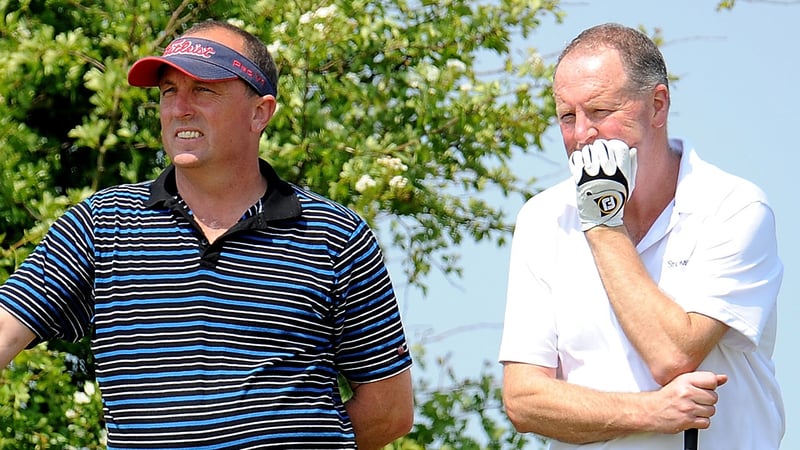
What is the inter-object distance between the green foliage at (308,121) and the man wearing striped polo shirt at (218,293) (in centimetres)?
132

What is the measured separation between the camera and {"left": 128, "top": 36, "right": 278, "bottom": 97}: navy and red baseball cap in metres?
3.34

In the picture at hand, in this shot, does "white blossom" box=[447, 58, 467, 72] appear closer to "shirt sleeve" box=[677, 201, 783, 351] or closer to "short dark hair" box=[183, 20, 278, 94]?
"short dark hair" box=[183, 20, 278, 94]

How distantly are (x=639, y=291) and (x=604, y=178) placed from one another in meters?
0.25

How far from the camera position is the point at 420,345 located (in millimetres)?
5191

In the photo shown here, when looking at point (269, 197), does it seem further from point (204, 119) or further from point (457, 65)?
point (457, 65)

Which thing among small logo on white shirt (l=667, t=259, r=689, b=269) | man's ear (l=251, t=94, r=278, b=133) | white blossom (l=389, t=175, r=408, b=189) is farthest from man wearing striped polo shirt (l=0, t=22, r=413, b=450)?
white blossom (l=389, t=175, r=408, b=189)

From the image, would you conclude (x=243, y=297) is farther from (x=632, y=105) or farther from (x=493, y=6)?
(x=493, y=6)

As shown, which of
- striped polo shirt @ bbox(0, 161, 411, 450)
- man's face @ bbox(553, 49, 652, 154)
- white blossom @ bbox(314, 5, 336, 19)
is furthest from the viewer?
white blossom @ bbox(314, 5, 336, 19)

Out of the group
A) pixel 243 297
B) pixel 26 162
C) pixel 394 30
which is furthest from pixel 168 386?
pixel 394 30

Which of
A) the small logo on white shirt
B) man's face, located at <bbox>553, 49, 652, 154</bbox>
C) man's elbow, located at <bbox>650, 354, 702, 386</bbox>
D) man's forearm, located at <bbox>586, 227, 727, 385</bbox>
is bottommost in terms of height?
man's elbow, located at <bbox>650, 354, 702, 386</bbox>

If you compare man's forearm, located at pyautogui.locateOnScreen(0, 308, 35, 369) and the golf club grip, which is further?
man's forearm, located at pyautogui.locateOnScreen(0, 308, 35, 369)

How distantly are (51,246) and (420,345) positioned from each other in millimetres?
2073

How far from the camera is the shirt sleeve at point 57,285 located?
331cm

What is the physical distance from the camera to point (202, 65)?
3.36 m
